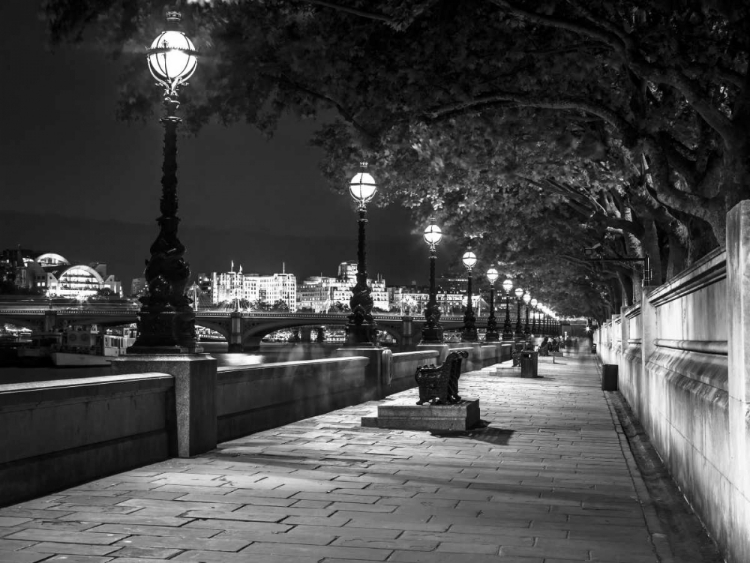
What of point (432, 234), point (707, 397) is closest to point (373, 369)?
point (432, 234)

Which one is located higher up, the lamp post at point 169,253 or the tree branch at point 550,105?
the tree branch at point 550,105

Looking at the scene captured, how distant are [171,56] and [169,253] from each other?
7.62 feet

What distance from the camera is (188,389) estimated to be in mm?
10703

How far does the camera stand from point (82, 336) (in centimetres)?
10325

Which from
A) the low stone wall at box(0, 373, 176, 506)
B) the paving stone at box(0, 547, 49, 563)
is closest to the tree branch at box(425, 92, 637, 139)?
the low stone wall at box(0, 373, 176, 506)

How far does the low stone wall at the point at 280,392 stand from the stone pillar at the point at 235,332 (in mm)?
92295

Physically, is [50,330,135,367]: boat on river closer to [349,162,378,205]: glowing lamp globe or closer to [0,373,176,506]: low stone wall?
[349,162,378,205]: glowing lamp globe

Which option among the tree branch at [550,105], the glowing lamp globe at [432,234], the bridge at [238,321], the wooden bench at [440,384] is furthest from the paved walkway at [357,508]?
the bridge at [238,321]

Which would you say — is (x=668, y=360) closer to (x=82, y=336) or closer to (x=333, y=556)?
(x=333, y=556)

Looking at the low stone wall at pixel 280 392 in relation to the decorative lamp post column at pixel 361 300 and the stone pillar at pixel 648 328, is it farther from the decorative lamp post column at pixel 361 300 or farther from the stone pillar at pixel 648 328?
the stone pillar at pixel 648 328

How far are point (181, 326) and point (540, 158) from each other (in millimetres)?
14738

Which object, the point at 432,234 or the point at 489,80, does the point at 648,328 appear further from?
the point at 432,234

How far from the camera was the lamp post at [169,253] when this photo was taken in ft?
36.4

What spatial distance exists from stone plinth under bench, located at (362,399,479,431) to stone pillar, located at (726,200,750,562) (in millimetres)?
7985
